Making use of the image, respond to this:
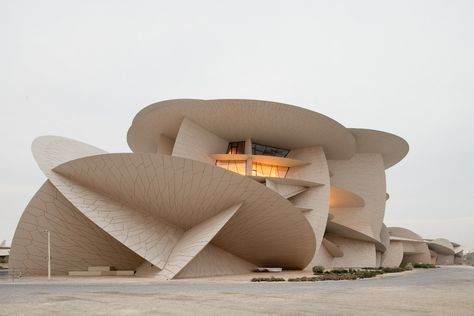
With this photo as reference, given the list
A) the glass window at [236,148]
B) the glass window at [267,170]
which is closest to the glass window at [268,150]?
the glass window at [236,148]

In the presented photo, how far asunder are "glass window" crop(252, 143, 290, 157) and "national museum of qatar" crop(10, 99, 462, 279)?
89mm

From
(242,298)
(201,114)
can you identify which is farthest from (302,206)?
(242,298)

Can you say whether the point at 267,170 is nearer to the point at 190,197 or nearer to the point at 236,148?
the point at 236,148

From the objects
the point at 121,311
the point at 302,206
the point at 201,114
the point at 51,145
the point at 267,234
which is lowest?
the point at 121,311

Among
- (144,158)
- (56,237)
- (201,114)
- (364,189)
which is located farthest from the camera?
(364,189)

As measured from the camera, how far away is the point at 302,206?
107 ft

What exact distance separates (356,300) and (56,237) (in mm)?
18650

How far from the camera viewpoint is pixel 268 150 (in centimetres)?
3534

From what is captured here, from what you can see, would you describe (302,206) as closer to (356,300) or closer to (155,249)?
(155,249)

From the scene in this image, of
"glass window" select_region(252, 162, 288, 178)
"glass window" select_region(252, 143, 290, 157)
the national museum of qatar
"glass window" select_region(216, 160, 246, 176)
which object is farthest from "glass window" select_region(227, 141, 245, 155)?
"glass window" select_region(252, 162, 288, 178)

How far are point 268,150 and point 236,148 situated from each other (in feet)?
9.85

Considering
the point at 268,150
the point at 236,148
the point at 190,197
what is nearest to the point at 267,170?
the point at 268,150

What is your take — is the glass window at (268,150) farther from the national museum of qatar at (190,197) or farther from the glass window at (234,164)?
the glass window at (234,164)

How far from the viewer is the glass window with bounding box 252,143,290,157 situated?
34822mm
